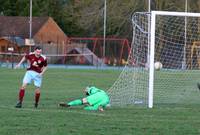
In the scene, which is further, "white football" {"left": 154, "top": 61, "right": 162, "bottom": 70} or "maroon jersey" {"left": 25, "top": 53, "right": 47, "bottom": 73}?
"white football" {"left": 154, "top": 61, "right": 162, "bottom": 70}

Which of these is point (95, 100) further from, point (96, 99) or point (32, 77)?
point (32, 77)

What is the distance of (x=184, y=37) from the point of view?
32438mm

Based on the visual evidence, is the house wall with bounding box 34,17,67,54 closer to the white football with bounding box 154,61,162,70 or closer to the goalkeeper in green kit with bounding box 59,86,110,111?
the white football with bounding box 154,61,162,70

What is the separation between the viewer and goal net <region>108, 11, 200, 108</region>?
2002cm

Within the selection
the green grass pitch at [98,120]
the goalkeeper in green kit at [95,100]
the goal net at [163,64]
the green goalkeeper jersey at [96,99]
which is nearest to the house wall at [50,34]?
the goal net at [163,64]

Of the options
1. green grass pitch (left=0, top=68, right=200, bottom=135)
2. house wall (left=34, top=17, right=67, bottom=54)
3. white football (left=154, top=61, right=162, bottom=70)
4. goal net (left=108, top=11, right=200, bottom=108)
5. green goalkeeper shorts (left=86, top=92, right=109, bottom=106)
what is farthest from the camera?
house wall (left=34, top=17, right=67, bottom=54)

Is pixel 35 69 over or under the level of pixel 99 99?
over

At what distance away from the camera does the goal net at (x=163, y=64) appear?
20.0m

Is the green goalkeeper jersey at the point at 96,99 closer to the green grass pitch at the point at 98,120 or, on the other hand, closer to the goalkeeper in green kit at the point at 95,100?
the goalkeeper in green kit at the point at 95,100

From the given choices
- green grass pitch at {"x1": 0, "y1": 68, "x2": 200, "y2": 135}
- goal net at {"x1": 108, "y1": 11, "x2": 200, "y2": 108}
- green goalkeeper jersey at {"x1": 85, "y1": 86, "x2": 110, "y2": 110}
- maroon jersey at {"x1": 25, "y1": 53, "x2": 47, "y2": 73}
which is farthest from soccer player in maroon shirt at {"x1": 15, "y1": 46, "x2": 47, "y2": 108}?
goal net at {"x1": 108, "y1": 11, "x2": 200, "y2": 108}

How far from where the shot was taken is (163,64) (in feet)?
100

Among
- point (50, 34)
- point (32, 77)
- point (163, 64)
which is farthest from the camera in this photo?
point (50, 34)

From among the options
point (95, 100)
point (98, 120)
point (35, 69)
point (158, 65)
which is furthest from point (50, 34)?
A: point (98, 120)

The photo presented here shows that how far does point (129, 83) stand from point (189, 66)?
32.6 ft
